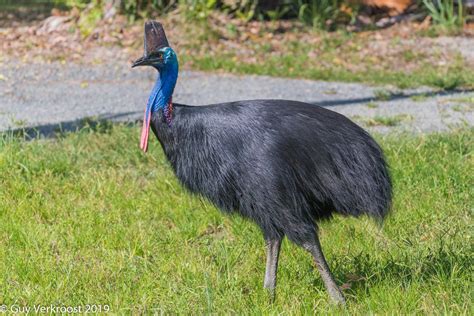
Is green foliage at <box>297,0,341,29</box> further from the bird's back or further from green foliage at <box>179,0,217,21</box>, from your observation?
the bird's back

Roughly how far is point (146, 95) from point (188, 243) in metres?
4.63

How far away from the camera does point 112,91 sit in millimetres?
9906

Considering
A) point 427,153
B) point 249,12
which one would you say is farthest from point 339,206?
point 249,12

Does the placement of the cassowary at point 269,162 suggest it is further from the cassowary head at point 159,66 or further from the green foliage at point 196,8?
the green foliage at point 196,8

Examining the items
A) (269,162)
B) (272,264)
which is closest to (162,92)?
(269,162)

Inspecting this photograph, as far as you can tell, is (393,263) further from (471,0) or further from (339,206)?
(471,0)

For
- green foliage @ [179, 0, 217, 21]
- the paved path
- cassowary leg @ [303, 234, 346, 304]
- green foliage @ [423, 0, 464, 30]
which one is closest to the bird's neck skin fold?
cassowary leg @ [303, 234, 346, 304]

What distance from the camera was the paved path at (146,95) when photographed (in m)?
8.30

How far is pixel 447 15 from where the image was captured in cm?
1221

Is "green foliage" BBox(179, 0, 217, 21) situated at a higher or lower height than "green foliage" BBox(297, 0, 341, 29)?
higher

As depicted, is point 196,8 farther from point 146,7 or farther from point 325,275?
point 325,275

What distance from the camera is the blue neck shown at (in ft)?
13.8

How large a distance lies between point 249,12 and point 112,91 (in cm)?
290

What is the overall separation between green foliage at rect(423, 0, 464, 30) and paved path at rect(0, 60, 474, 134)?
8.58ft
